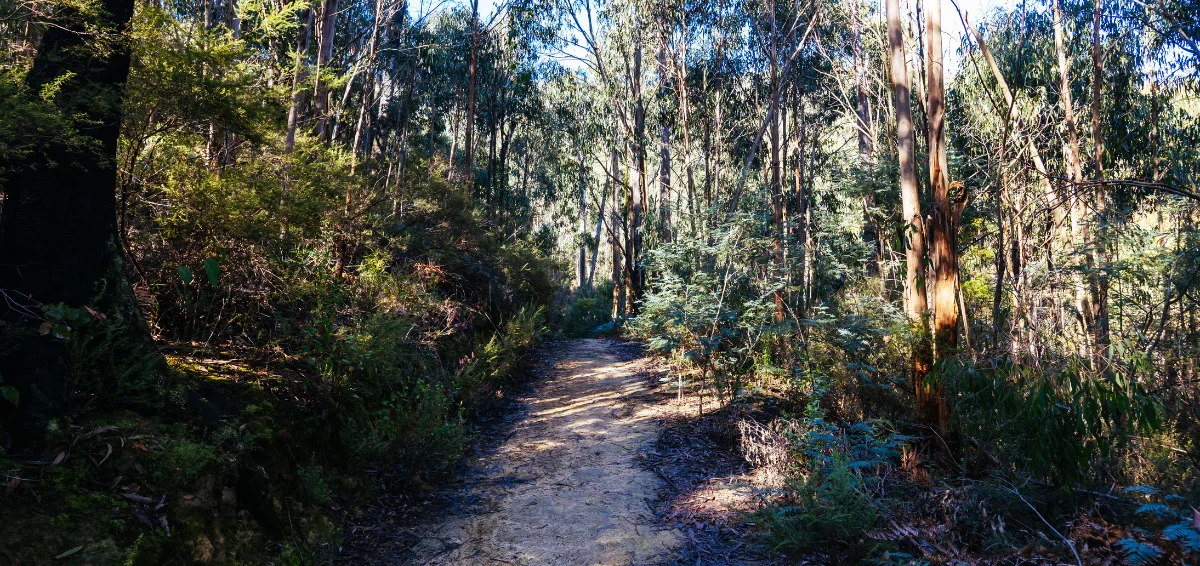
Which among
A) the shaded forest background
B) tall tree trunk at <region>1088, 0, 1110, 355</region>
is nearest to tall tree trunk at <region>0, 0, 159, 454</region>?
the shaded forest background

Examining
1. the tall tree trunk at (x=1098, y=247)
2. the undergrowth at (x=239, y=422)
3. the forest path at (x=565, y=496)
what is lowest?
the forest path at (x=565, y=496)

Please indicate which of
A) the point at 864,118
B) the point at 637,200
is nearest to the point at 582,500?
the point at 637,200

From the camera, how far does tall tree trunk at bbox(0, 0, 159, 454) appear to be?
268cm

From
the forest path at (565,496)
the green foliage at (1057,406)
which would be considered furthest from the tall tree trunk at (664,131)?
the green foliage at (1057,406)

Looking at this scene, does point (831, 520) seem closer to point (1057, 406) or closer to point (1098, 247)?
point (1057, 406)

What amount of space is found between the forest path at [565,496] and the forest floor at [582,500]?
0.01 metres

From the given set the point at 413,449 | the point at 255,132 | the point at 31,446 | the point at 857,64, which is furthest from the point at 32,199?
the point at 857,64

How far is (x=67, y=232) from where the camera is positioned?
9.61 ft

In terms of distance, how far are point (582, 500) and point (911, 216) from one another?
3666 millimetres

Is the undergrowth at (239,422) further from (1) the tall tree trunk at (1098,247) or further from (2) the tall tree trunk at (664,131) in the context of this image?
(2) the tall tree trunk at (664,131)

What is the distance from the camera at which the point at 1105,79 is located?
1299 cm

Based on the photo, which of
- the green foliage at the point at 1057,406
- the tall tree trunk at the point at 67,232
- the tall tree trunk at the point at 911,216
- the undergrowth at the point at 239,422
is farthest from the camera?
the tall tree trunk at the point at 911,216

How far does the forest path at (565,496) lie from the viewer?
369cm

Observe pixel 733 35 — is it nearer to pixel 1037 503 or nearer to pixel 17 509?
pixel 1037 503
